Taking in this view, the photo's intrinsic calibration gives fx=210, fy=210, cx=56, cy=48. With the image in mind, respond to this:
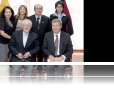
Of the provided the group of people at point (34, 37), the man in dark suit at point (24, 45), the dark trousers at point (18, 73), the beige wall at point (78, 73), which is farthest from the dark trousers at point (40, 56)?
the beige wall at point (78, 73)

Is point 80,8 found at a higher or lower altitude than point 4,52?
higher

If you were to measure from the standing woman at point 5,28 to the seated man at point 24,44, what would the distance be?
0.22 m

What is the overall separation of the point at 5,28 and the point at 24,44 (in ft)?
1.42

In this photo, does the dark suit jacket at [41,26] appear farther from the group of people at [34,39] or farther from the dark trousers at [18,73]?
the dark trousers at [18,73]

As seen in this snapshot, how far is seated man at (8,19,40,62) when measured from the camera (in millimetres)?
3066

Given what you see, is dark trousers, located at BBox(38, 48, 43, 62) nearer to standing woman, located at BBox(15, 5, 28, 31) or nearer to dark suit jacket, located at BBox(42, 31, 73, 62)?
dark suit jacket, located at BBox(42, 31, 73, 62)

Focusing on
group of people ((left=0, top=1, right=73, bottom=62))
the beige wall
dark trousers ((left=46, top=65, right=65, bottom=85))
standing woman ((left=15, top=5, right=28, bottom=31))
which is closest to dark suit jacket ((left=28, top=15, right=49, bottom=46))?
group of people ((left=0, top=1, right=73, bottom=62))
